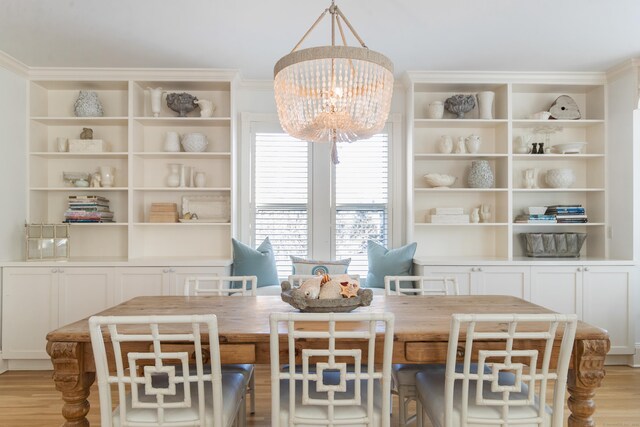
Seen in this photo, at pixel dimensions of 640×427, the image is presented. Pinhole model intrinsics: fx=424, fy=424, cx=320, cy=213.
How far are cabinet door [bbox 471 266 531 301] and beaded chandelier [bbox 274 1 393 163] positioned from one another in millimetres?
2026

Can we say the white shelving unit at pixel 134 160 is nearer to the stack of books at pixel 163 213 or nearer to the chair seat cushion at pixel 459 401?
the stack of books at pixel 163 213

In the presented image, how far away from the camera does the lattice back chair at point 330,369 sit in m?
1.51

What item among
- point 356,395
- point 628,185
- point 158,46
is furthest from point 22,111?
point 628,185

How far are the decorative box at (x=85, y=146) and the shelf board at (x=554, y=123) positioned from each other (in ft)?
12.2

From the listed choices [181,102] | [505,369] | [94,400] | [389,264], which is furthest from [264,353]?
[181,102]

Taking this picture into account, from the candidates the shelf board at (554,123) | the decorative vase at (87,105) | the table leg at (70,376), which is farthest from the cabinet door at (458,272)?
the decorative vase at (87,105)

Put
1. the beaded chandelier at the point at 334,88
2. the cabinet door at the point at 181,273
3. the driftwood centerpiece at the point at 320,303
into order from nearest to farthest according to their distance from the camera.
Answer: the beaded chandelier at the point at 334,88 < the driftwood centerpiece at the point at 320,303 < the cabinet door at the point at 181,273

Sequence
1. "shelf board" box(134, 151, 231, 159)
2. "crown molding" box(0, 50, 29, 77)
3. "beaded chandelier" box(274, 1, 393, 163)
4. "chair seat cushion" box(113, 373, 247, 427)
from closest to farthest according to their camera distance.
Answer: "chair seat cushion" box(113, 373, 247, 427)
"beaded chandelier" box(274, 1, 393, 163)
"crown molding" box(0, 50, 29, 77)
"shelf board" box(134, 151, 231, 159)

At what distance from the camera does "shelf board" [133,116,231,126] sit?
3.71 metres

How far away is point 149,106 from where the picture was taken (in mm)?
4027

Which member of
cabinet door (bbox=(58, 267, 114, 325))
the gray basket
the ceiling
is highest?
the ceiling

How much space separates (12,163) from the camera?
11.5 feet

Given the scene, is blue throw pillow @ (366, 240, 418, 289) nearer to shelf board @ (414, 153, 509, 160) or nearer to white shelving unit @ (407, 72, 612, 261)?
white shelving unit @ (407, 72, 612, 261)

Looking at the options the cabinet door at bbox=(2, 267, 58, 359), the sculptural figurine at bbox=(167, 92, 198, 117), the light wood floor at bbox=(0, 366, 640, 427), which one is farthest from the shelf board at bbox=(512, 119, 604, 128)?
the cabinet door at bbox=(2, 267, 58, 359)
